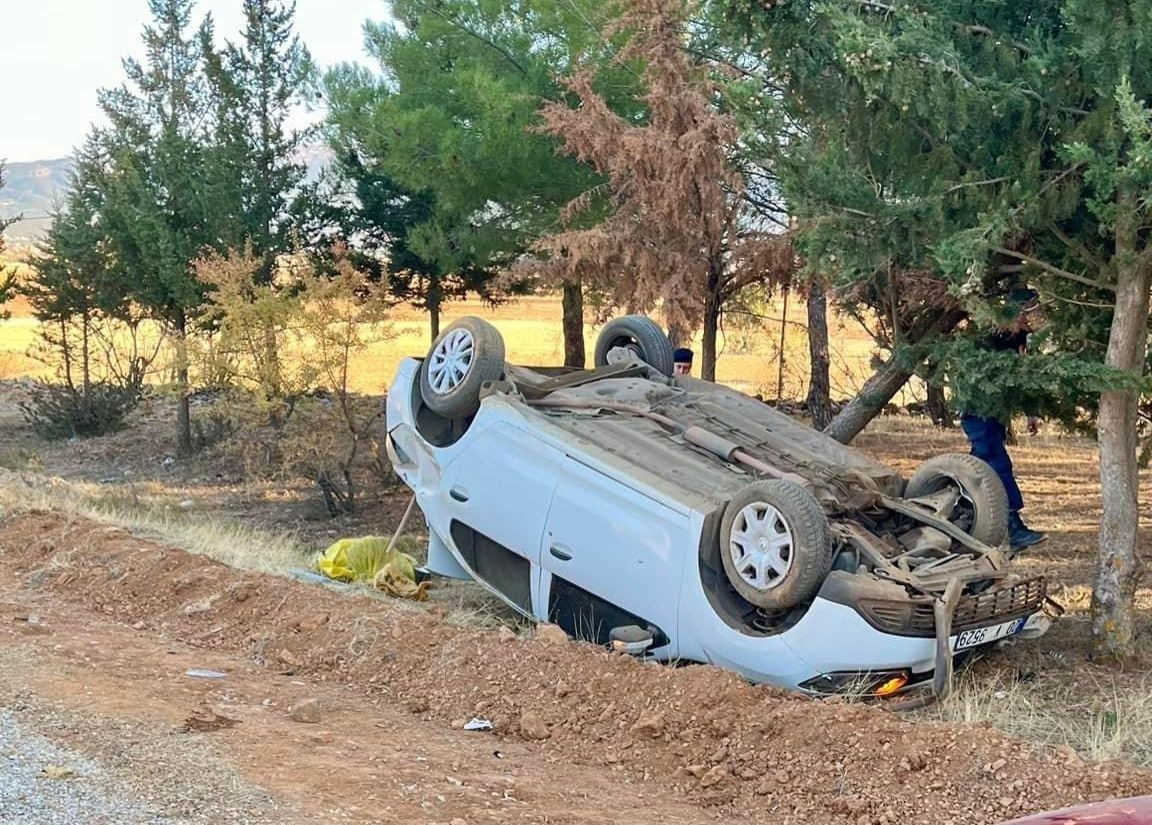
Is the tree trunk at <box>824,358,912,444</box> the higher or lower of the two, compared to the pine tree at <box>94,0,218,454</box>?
lower

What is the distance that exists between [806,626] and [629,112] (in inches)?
369

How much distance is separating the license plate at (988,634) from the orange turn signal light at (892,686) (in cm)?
31

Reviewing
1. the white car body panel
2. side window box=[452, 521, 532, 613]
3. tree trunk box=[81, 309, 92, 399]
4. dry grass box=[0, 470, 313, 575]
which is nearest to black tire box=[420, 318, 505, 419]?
the white car body panel

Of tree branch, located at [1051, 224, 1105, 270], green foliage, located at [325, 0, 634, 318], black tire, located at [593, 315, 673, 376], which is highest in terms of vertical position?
green foliage, located at [325, 0, 634, 318]

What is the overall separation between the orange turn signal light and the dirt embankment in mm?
404

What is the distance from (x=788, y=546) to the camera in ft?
18.4

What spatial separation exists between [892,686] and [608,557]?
157cm

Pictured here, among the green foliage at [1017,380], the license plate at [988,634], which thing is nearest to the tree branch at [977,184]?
the green foliage at [1017,380]

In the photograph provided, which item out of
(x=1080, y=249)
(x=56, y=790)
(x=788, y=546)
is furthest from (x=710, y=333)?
(x=56, y=790)

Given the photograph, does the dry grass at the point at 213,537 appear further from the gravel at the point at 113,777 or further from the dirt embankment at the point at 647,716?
the gravel at the point at 113,777

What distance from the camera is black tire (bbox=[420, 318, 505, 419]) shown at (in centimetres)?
747

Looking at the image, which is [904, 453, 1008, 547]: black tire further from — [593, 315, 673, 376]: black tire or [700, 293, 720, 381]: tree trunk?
[700, 293, 720, 381]: tree trunk

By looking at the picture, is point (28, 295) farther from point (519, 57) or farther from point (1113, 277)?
point (1113, 277)

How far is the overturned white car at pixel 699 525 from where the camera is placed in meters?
5.59
